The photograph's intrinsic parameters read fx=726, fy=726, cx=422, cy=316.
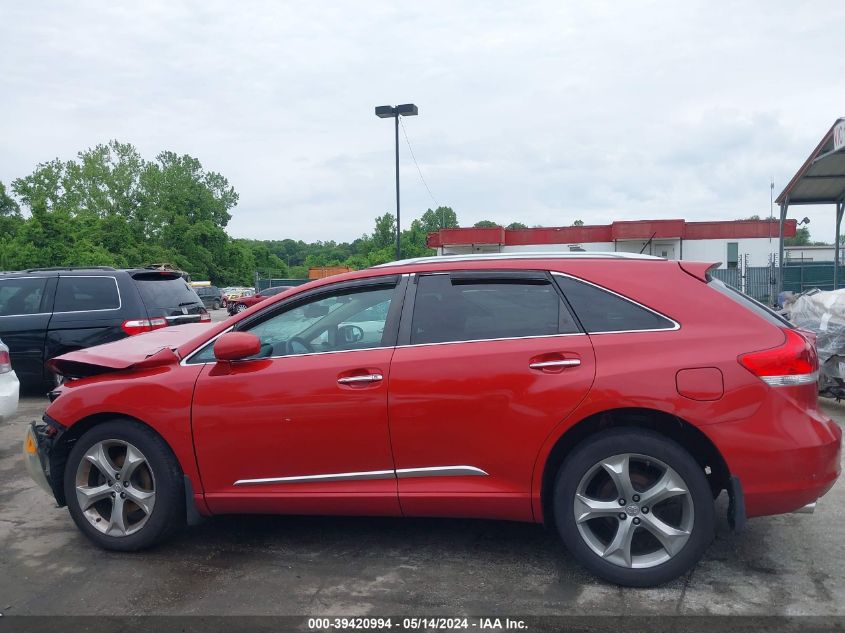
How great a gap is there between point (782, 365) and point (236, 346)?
110 inches

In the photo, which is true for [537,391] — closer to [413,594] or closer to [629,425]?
[629,425]

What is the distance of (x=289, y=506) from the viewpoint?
4.02 m

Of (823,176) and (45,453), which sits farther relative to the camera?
(823,176)

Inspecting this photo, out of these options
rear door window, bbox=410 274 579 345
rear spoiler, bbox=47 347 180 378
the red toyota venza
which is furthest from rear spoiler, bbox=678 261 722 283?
rear spoiler, bbox=47 347 180 378

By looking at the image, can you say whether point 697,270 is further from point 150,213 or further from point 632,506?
point 150,213

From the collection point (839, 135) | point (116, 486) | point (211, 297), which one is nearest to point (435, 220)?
point (211, 297)

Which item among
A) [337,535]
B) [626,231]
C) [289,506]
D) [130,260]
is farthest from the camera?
[130,260]

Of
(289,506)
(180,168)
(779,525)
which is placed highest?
(180,168)

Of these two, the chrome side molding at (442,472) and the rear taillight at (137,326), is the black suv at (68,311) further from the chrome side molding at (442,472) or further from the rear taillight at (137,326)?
the chrome side molding at (442,472)

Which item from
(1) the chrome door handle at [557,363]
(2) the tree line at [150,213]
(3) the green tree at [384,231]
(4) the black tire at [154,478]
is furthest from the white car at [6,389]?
(3) the green tree at [384,231]

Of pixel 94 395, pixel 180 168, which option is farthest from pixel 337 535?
pixel 180 168

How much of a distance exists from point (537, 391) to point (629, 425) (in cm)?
51

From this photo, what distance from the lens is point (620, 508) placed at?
360cm

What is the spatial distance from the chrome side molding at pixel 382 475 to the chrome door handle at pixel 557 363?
0.61 metres
